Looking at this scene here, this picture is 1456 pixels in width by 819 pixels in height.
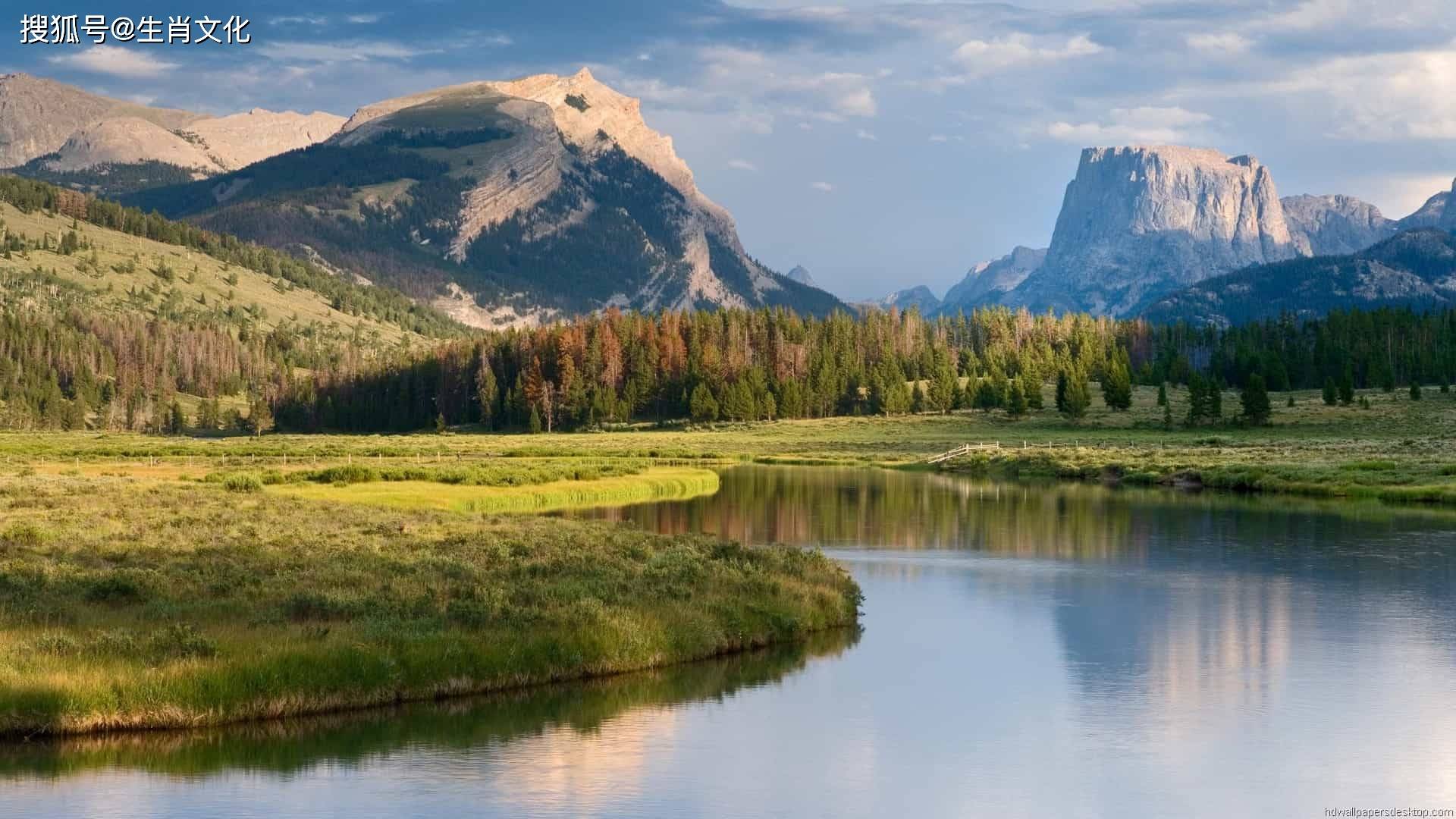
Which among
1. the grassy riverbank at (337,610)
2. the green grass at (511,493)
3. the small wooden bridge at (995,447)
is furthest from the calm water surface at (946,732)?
the small wooden bridge at (995,447)

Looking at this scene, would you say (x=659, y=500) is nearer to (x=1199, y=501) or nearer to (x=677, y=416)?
(x=1199, y=501)

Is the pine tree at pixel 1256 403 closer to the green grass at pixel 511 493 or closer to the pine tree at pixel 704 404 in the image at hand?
the pine tree at pixel 704 404

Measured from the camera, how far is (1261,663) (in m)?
36.2

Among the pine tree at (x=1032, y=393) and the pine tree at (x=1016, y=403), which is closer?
the pine tree at (x=1016, y=403)

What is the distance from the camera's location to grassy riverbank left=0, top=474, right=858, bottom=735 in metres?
27.6

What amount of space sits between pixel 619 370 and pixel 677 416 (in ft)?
32.7

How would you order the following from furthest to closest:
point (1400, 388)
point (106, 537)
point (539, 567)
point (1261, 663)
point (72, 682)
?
point (1400, 388) < point (106, 537) < point (539, 567) < point (1261, 663) < point (72, 682)

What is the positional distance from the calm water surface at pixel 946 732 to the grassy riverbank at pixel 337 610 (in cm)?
71

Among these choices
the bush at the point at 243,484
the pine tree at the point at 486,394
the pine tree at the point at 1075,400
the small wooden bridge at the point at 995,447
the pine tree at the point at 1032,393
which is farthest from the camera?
the pine tree at the point at 486,394

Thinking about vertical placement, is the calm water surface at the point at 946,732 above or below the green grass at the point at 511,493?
below

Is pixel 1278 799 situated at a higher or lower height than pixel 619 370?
lower

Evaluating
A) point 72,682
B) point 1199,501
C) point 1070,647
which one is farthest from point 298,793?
point 1199,501

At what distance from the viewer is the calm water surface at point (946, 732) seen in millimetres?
24359

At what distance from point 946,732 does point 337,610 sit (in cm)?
1433
